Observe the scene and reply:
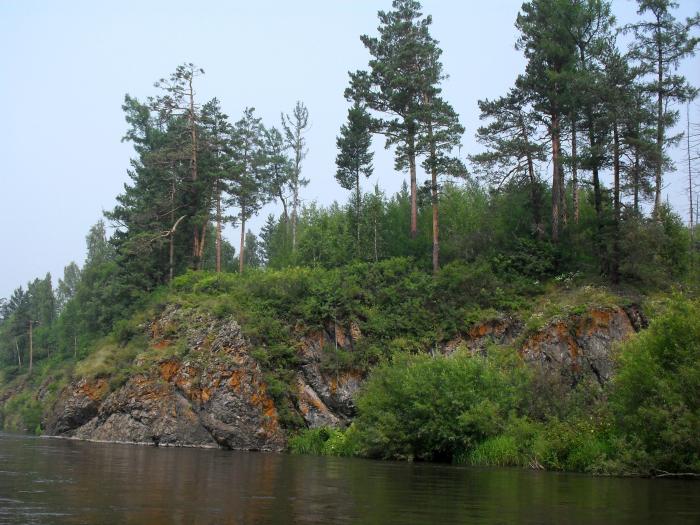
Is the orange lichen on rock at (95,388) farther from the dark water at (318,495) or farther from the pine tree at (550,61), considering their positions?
the pine tree at (550,61)

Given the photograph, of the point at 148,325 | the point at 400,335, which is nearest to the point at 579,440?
the point at 400,335

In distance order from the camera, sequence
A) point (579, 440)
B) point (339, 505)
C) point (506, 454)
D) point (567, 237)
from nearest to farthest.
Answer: point (339, 505) < point (579, 440) < point (506, 454) < point (567, 237)

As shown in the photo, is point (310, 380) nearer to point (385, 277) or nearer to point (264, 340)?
point (264, 340)

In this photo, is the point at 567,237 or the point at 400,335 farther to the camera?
the point at 567,237

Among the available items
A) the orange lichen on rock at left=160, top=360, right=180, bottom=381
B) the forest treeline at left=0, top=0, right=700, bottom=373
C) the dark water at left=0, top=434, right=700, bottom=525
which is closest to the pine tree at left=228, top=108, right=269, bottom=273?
the forest treeline at left=0, top=0, right=700, bottom=373

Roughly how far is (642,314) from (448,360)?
1497 centimetres

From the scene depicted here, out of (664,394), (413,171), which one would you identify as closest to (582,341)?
(664,394)

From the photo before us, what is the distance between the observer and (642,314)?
4028 centimetres

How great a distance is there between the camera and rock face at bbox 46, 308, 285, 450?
4162 cm

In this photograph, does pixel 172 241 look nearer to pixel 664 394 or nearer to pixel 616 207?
pixel 616 207

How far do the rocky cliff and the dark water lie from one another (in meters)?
14.2

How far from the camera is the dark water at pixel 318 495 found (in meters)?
13.5

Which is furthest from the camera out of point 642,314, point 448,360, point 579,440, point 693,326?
point 642,314

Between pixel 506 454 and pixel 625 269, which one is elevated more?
pixel 625 269
